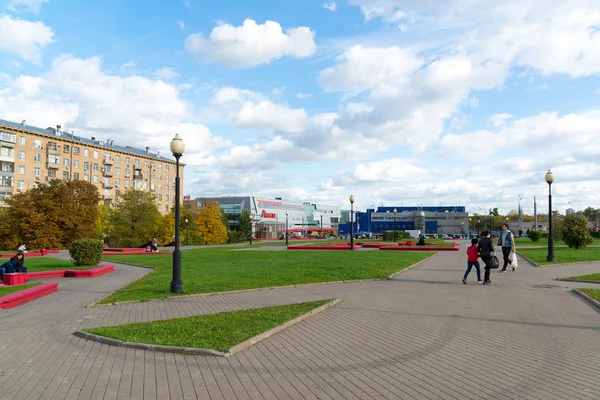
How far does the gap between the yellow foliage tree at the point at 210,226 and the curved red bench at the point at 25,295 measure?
171 ft

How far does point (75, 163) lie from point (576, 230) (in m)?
78.4

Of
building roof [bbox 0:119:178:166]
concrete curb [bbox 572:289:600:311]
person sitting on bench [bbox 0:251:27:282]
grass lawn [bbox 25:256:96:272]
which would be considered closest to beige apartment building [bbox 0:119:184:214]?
building roof [bbox 0:119:178:166]

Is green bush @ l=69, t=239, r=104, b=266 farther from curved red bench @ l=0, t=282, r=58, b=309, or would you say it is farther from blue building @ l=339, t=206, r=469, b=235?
blue building @ l=339, t=206, r=469, b=235

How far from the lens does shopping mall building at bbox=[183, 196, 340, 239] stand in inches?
4247

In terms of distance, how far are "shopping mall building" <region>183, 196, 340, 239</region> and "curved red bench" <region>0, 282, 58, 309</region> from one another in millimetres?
83288

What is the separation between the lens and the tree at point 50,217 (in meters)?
35.6

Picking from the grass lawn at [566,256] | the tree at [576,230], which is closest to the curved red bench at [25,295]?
the grass lawn at [566,256]

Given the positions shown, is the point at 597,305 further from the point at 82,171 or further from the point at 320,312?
the point at 82,171

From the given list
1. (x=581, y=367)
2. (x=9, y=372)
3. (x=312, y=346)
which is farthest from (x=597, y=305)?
(x=9, y=372)

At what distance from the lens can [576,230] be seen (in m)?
29.3

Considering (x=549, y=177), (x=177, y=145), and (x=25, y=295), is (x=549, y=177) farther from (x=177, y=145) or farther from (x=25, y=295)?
(x=25, y=295)

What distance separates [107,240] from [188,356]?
66387mm

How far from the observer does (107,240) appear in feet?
216

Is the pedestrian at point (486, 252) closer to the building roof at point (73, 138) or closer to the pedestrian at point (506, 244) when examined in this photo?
the pedestrian at point (506, 244)
